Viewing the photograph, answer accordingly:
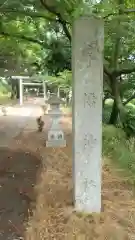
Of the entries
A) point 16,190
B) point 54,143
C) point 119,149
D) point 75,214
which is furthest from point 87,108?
point 54,143

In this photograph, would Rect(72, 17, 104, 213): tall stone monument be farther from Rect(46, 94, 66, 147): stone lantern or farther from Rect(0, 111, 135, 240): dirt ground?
Rect(46, 94, 66, 147): stone lantern

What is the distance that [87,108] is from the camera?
3.65 metres

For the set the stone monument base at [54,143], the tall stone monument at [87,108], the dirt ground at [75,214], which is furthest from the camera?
the stone monument base at [54,143]

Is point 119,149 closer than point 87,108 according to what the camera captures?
No

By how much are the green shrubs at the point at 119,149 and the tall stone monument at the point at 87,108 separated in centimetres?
165

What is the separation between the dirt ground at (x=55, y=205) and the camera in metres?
3.46

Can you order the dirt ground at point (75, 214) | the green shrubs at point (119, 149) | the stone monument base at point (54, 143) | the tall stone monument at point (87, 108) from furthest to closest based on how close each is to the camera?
the stone monument base at point (54, 143) < the green shrubs at point (119, 149) < the tall stone monument at point (87, 108) < the dirt ground at point (75, 214)

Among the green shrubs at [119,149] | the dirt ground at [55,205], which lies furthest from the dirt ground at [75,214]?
the green shrubs at [119,149]

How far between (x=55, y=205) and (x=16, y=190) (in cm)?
81

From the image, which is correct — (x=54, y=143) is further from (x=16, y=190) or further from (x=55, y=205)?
(x=55, y=205)

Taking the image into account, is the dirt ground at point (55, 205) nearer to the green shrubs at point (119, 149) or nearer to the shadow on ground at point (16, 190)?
the shadow on ground at point (16, 190)

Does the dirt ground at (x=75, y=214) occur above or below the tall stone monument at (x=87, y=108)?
below

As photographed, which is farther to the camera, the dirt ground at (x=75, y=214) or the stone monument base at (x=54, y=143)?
the stone monument base at (x=54, y=143)

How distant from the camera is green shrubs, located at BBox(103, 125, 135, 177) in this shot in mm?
5889
